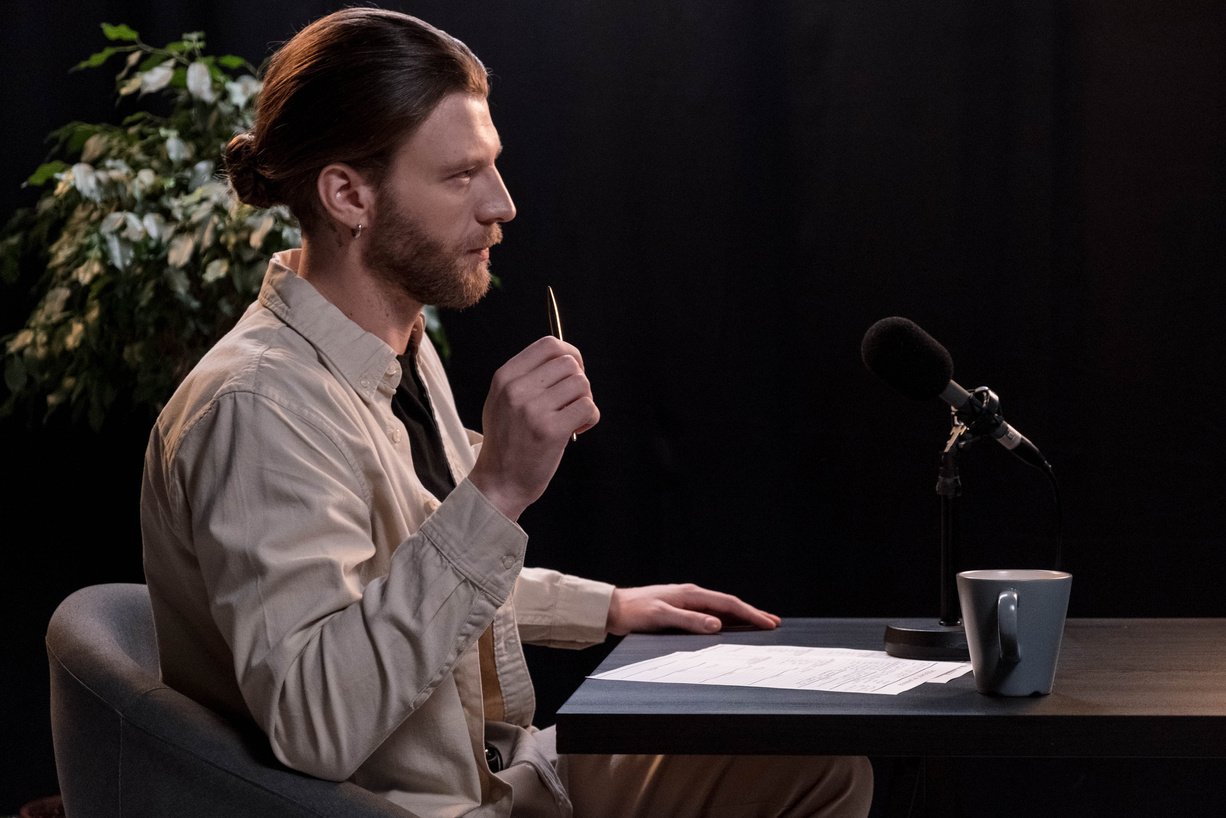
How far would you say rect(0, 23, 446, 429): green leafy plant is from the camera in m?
2.21

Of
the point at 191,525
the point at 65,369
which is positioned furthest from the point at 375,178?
the point at 65,369

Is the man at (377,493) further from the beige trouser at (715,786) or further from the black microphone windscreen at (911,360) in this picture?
the black microphone windscreen at (911,360)

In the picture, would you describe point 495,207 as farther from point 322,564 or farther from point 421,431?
point 322,564

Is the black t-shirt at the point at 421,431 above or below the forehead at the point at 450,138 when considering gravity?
below

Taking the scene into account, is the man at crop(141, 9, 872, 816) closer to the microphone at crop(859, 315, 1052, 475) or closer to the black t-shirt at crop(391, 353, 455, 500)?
the black t-shirt at crop(391, 353, 455, 500)

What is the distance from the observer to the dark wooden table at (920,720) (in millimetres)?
1001

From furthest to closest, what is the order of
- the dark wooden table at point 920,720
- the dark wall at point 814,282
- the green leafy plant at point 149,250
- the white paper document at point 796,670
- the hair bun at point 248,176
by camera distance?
the dark wall at point 814,282 < the green leafy plant at point 149,250 < the hair bun at point 248,176 < the white paper document at point 796,670 < the dark wooden table at point 920,720

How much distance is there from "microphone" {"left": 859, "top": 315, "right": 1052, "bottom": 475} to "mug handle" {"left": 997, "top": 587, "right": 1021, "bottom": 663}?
0.24 m

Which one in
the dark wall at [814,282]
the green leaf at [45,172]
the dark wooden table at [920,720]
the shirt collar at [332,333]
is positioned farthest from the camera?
the dark wall at [814,282]

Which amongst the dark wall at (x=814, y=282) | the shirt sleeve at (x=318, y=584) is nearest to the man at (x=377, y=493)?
the shirt sleeve at (x=318, y=584)

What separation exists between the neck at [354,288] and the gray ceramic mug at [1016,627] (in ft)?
2.07

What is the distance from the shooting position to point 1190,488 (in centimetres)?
254

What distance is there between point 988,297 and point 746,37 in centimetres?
69

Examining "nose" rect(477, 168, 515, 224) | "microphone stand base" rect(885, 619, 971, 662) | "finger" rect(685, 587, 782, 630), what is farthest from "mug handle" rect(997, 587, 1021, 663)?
"nose" rect(477, 168, 515, 224)
